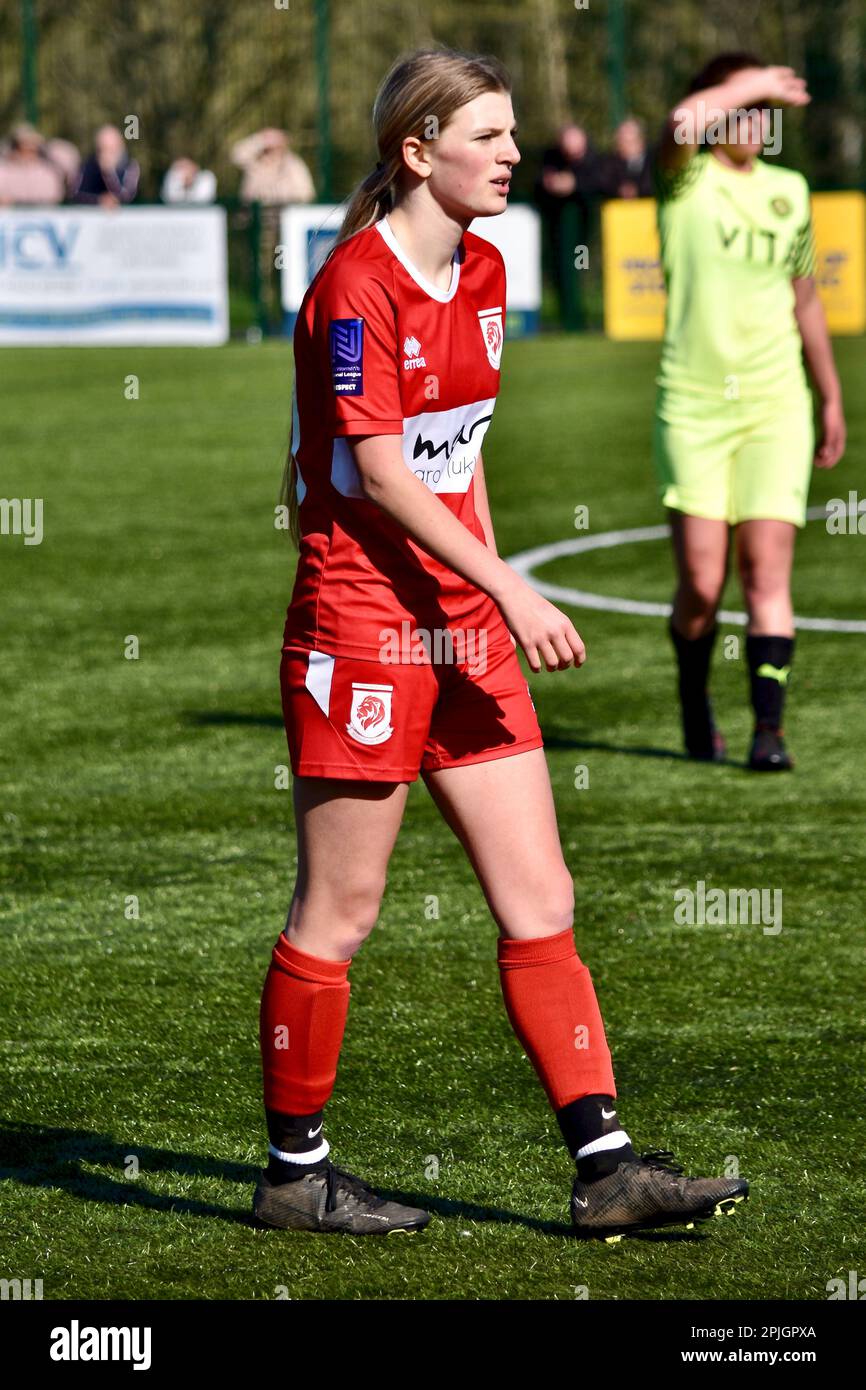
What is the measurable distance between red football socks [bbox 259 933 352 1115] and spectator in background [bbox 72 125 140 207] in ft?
74.3

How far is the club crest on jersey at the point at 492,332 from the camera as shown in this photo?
3.95m

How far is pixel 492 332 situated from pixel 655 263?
2205cm

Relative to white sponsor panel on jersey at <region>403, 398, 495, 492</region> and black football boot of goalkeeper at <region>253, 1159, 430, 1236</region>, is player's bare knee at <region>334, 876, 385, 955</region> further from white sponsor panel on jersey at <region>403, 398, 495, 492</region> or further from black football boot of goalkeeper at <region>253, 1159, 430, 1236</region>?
white sponsor panel on jersey at <region>403, 398, 495, 492</region>

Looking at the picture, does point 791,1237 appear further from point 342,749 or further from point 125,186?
point 125,186

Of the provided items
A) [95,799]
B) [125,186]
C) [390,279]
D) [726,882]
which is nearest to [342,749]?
[390,279]

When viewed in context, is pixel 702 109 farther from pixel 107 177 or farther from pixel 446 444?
pixel 107 177

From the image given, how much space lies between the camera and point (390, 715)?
12.7ft

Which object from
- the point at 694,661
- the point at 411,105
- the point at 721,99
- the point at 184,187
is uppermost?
the point at 411,105

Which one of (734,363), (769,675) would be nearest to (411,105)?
(734,363)

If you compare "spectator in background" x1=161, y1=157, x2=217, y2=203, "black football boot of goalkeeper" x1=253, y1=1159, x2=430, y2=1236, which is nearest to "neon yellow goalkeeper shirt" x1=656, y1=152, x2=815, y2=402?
"black football boot of goalkeeper" x1=253, y1=1159, x2=430, y2=1236

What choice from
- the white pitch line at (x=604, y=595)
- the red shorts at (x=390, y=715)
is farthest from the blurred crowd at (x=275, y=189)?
the red shorts at (x=390, y=715)

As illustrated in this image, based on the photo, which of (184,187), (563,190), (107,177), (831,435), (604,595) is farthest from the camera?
(184,187)

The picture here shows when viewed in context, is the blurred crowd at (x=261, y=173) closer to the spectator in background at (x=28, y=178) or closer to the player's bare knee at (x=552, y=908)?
the spectator in background at (x=28, y=178)
